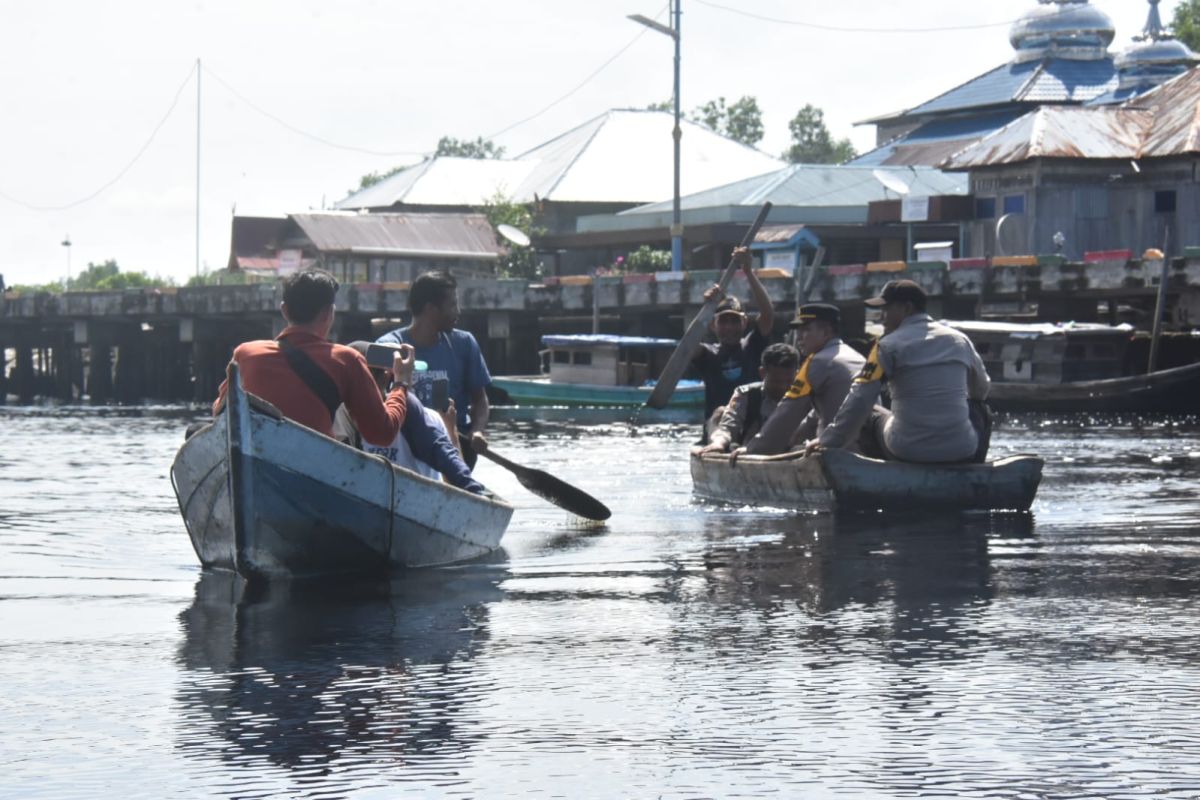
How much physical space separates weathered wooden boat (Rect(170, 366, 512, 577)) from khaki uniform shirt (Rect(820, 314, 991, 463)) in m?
2.92

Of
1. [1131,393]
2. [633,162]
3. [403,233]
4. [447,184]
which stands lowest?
[1131,393]

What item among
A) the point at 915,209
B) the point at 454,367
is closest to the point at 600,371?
the point at 915,209

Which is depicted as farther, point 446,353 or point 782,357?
point 782,357

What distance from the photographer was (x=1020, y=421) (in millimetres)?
30828

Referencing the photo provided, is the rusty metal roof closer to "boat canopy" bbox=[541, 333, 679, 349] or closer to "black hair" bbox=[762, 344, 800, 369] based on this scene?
"boat canopy" bbox=[541, 333, 679, 349]

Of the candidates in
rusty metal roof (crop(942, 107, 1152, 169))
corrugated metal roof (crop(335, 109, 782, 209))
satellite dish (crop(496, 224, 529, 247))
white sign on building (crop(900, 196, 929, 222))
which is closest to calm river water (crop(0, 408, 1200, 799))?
rusty metal roof (crop(942, 107, 1152, 169))

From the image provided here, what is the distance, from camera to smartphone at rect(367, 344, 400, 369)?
913 cm

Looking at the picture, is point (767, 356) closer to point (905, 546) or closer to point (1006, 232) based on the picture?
point (905, 546)

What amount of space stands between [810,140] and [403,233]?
56.7 meters

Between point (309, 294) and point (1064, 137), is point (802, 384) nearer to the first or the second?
point (309, 294)

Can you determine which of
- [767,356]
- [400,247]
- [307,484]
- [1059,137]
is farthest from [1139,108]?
[307,484]

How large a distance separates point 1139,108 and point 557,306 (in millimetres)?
13927

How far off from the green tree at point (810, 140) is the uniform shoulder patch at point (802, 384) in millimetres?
104544

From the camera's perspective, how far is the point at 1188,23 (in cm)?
7344
